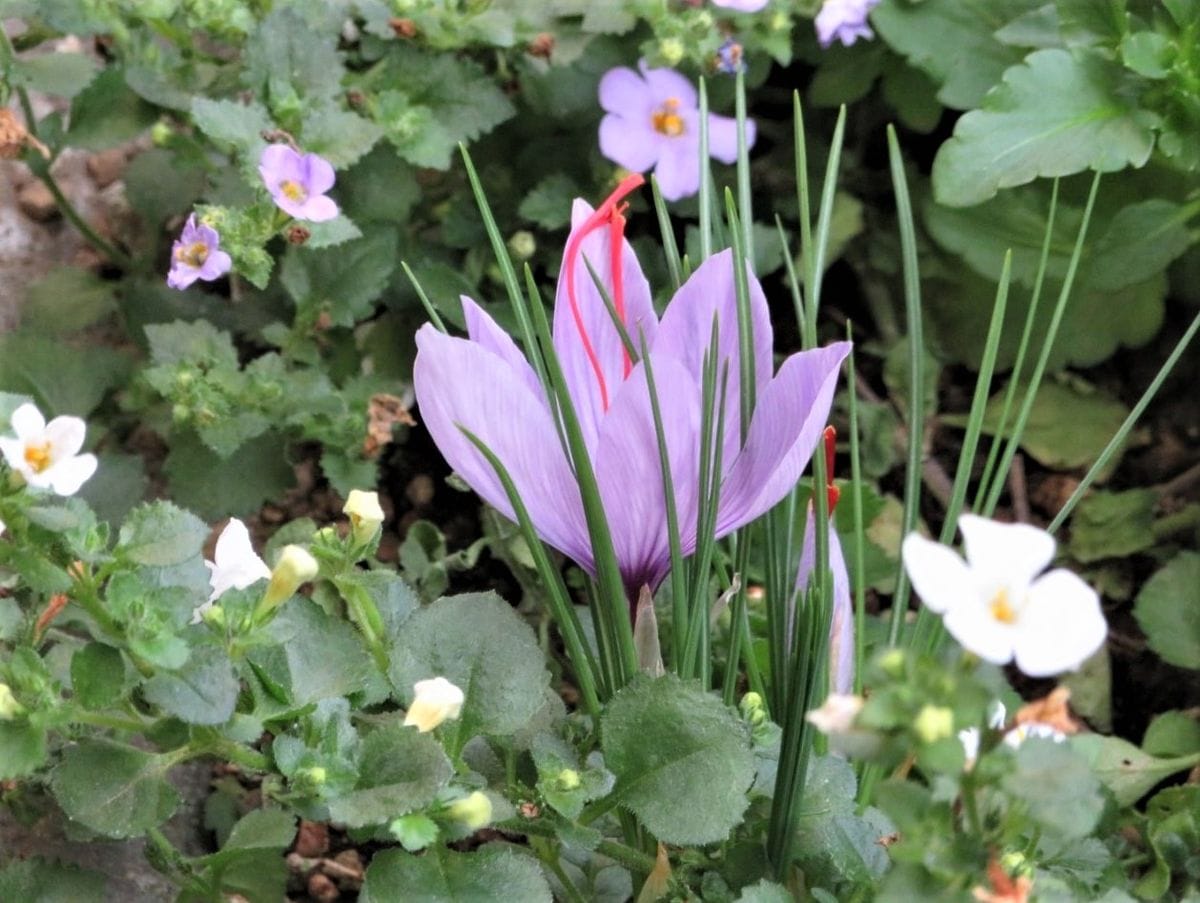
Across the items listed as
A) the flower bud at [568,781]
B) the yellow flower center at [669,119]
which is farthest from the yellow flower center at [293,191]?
the flower bud at [568,781]

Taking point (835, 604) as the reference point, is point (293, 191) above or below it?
above

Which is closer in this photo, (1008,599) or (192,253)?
(1008,599)

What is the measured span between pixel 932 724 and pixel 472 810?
0.72 feet

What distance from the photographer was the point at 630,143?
108 centimetres

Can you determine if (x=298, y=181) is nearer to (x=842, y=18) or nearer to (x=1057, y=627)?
(x=842, y=18)

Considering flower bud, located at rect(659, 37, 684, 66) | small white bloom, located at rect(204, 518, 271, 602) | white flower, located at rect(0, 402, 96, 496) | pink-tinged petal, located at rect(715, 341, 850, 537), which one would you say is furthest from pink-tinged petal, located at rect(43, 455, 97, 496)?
flower bud, located at rect(659, 37, 684, 66)

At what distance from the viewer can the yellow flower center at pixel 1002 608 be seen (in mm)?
455

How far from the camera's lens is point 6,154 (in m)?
0.96

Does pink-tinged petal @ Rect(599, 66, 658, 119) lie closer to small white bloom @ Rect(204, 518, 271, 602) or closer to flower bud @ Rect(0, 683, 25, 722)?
small white bloom @ Rect(204, 518, 271, 602)

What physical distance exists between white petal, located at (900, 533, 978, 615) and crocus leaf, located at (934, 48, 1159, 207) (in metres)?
0.60

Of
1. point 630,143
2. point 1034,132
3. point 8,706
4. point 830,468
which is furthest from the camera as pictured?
point 630,143

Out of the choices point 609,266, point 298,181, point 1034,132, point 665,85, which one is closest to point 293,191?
point 298,181

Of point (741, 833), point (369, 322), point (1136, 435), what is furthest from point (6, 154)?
point (1136, 435)

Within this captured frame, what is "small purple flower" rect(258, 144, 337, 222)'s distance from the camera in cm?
85
